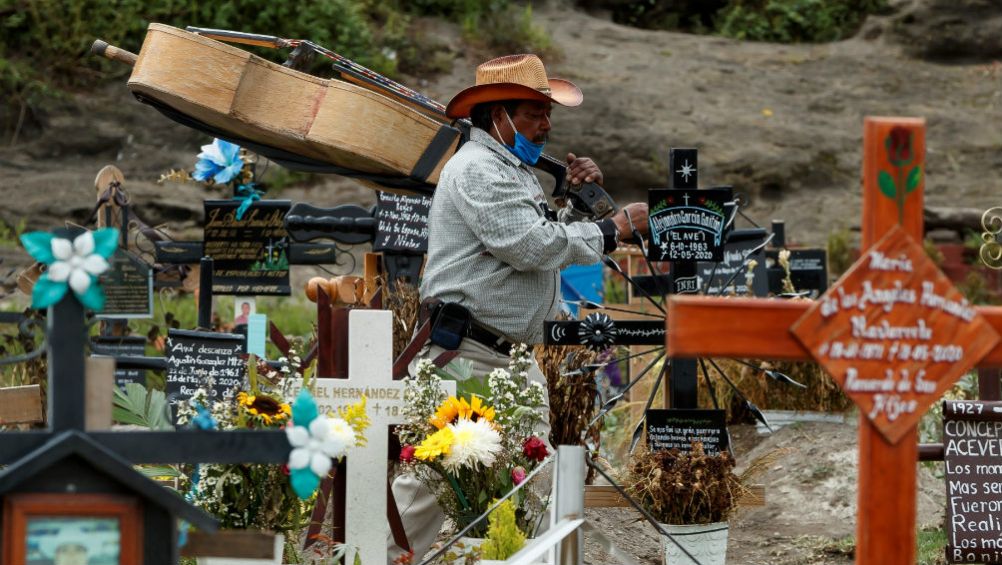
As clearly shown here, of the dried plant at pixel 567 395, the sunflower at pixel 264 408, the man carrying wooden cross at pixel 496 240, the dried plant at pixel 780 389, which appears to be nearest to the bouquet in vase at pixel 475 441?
the man carrying wooden cross at pixel 496 240

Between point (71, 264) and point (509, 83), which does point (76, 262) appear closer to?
point (71, 264)

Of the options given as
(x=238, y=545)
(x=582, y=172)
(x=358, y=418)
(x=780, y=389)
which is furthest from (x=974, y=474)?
(x=238, y=545)

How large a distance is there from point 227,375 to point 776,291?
465cm

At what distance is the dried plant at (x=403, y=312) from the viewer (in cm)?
780

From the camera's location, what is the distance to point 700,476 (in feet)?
18.4

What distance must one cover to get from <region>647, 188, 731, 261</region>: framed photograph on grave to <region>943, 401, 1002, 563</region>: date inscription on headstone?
3.78 ft

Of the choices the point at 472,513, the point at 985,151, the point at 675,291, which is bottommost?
the point at 472,513

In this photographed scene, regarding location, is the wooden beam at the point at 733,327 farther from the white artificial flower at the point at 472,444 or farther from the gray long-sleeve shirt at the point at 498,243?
the gray long-sleeve shirt at the point at 498,243

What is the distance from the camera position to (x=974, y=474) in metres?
6.02

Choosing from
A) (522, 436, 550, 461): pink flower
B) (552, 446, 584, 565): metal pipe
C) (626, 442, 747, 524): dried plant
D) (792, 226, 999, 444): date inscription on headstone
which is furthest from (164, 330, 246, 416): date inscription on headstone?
(792, 226, 999, 444): date inscription on headstone

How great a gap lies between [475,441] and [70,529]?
2076mm

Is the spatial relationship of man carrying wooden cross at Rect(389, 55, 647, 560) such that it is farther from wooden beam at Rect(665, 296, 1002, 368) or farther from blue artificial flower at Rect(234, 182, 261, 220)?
blue artificial flower at Rect(234, 182, 261, 220)

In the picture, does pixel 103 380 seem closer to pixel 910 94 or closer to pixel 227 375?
pixel 227 375

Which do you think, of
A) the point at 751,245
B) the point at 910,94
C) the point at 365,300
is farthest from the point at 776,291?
the point at 910,94
